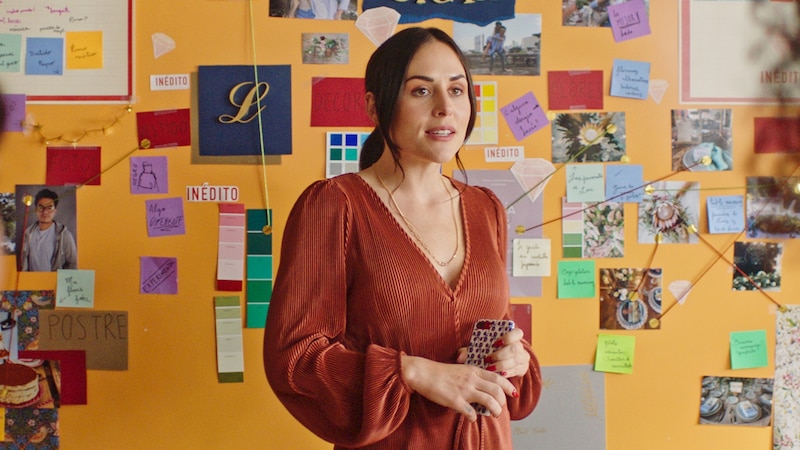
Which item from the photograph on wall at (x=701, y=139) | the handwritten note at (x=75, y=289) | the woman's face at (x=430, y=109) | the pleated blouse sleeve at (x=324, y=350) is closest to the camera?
the pleated blouse sleeve at (x=324, y=350)

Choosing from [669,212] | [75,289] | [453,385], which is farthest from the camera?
[669,212]

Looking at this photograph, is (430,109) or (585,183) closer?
(430,109)

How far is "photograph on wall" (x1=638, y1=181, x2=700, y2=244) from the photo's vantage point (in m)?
1.87

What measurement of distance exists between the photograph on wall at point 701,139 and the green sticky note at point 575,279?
0.34m

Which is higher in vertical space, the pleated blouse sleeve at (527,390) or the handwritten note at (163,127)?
the handwritten note at (163,127)

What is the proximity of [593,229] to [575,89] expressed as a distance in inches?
13.6

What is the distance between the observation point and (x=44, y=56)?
70.2 inches

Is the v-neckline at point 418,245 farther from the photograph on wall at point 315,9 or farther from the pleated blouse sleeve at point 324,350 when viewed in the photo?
the photograph on wall at point 315,9

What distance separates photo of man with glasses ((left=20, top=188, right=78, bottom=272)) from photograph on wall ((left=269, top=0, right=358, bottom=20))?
687 millimetres

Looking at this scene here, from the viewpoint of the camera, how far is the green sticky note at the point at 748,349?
187 centimetres

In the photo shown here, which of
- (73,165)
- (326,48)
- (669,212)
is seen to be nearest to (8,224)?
(73,165)

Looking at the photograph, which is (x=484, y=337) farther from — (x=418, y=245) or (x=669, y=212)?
(x=669, y=212)

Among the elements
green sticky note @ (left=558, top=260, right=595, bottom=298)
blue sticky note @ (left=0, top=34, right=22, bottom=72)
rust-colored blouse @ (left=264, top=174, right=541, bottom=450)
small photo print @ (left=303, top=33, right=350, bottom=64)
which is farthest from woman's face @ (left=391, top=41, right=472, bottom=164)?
blue sticky note @ (left=0, top=34, right=22, bottom=72)

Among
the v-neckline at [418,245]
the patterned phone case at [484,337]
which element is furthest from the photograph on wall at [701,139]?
the patterned phone case at [484,337]
